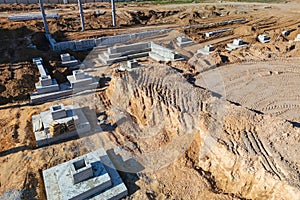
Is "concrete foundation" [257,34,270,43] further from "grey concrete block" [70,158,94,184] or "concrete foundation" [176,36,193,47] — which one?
"grey concrete block" [70,158,94,184]

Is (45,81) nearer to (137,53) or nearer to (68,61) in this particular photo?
(68,61)

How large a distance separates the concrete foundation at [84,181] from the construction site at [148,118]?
0.03m

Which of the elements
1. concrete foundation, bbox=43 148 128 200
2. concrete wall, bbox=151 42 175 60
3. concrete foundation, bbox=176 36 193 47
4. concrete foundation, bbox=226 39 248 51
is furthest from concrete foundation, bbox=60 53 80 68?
concrete foundation, bbox=226 39 248 51

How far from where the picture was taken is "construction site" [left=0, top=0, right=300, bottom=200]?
5.44 meters

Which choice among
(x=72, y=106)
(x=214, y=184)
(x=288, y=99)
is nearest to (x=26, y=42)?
(x=72, y=106)

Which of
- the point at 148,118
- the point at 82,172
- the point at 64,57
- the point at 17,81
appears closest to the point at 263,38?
the point at 148,118

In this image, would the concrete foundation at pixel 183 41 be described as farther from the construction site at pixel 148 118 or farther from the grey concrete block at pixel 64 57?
the grey concrete block at pixel 64 57

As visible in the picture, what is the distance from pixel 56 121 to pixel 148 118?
302cm

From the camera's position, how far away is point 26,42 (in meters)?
13.6

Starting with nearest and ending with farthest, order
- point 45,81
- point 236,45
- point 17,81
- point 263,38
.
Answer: point 45,81
point 17,81
point 236,45
point 263,38

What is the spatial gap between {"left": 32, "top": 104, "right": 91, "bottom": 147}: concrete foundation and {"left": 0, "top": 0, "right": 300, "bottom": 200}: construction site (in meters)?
0.04

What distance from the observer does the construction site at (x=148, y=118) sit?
544cm

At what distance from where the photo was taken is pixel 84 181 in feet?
17.6

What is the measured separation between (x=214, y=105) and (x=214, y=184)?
109 inches
